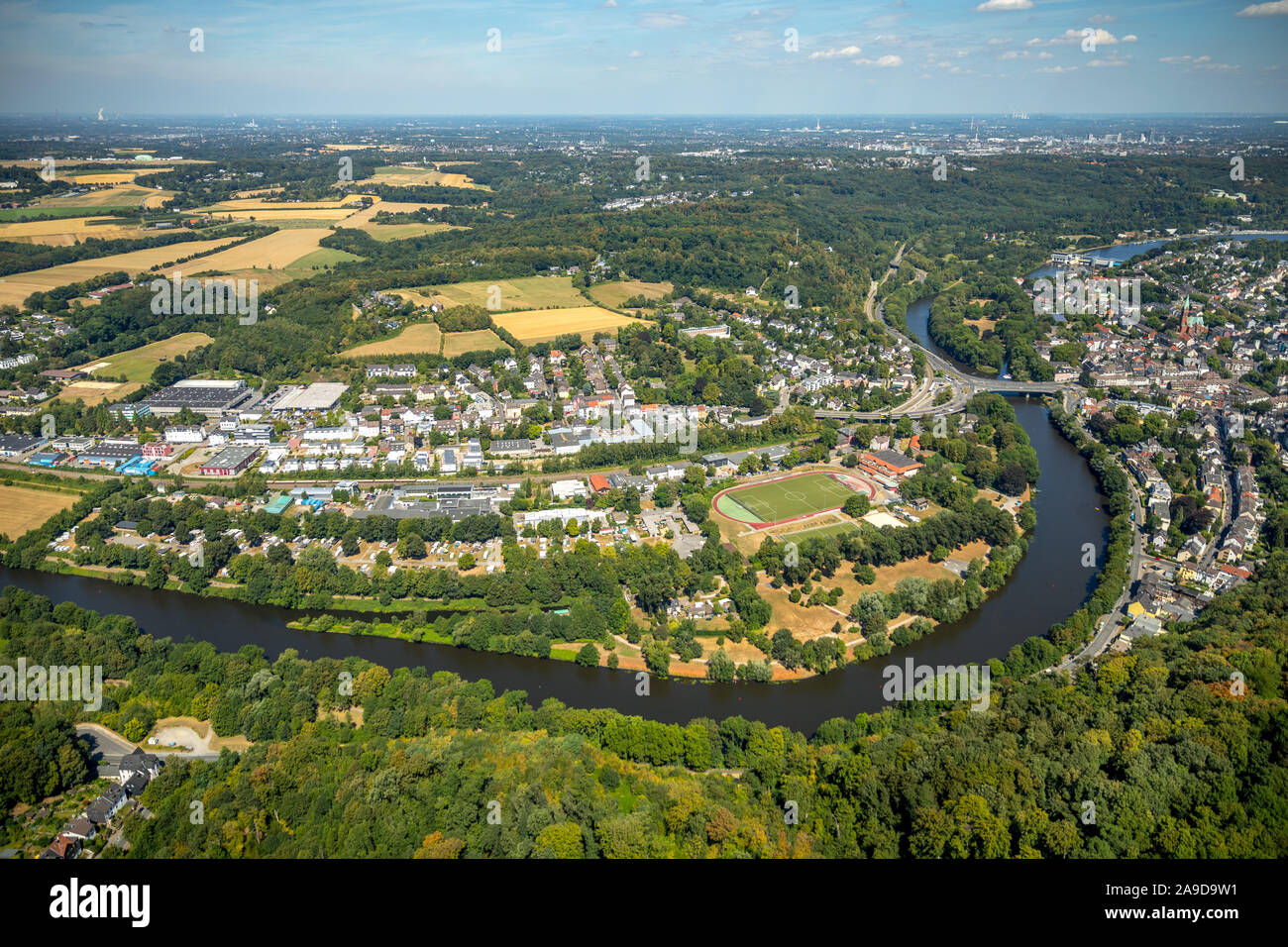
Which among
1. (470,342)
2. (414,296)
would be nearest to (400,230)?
(414,296)

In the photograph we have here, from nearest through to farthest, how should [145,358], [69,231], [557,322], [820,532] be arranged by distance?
[820,532], [145,358], [557,322], [69,231]

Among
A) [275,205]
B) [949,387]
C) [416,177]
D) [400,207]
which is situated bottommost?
[949,387]

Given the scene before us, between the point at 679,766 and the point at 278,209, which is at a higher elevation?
the point at 278,209

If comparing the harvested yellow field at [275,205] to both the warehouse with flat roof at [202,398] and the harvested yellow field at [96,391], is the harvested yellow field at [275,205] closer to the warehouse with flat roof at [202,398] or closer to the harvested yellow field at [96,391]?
the harvested yellow field at [96,391]

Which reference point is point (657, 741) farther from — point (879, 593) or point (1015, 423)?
point (1015, 423)

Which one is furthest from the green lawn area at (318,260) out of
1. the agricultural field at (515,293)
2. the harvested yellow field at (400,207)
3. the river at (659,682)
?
the river at (659,682)

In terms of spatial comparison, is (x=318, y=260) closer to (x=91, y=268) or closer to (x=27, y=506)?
(x=91, y=268)

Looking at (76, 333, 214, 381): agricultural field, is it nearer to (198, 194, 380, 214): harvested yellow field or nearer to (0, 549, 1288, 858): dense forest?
(0, 549, 1288, 858): dense forest
